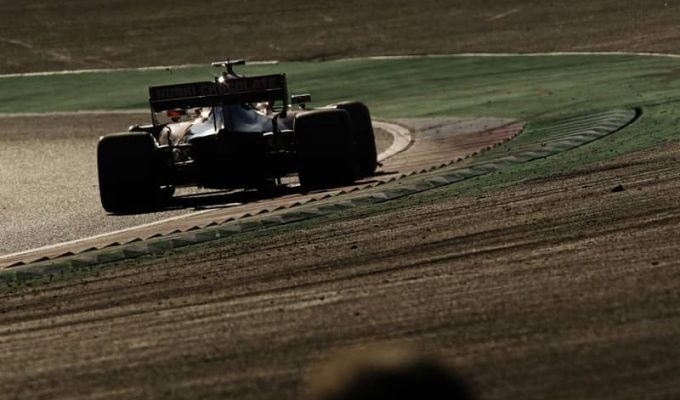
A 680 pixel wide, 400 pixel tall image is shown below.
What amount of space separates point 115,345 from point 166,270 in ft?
7.52

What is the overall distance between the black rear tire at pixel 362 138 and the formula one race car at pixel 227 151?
1021 millimetres

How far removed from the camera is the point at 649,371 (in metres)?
5.51

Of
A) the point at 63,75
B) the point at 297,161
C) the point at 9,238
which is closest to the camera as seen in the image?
the point at 9,238

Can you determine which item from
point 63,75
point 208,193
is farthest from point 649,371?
point 63,75

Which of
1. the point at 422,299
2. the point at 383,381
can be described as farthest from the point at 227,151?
the point at 383,381

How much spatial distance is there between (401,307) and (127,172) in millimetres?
8190

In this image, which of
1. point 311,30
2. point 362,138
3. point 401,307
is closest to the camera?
point 401,307

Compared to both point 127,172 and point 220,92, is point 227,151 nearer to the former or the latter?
point 220,92

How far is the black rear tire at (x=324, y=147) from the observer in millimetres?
14695

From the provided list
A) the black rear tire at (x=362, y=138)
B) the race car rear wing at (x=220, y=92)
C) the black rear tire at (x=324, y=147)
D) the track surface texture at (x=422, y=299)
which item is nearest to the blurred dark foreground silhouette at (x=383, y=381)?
the track surface texture at (x=422, y=299)

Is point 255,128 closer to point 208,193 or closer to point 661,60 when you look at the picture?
point 208,193

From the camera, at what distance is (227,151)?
14922mm

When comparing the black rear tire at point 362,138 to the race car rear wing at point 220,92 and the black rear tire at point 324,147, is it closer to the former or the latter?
the race car rear wing at point 220,92

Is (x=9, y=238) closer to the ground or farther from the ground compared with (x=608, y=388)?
closer to the ground
